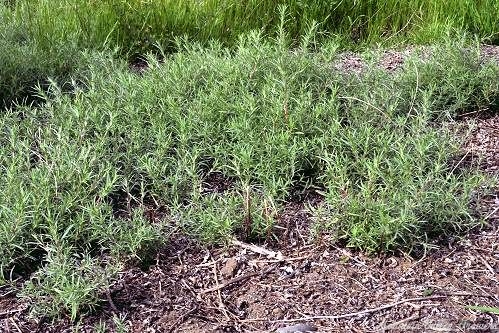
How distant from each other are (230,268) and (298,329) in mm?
459

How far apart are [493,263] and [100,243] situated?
168 cm

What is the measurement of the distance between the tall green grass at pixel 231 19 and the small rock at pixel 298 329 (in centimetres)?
297

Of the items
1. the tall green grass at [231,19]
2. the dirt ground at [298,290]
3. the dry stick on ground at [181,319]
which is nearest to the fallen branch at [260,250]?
the dirt ground at [298,290]

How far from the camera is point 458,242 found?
10.7ft

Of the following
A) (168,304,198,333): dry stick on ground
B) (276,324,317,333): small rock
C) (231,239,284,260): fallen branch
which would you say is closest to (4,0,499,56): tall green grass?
(231,239,284,260): fallen branch

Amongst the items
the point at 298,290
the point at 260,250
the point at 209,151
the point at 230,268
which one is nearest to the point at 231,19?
the point at 209,151

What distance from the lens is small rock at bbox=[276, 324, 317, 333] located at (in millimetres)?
2786

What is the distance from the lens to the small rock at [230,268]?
10.2ft

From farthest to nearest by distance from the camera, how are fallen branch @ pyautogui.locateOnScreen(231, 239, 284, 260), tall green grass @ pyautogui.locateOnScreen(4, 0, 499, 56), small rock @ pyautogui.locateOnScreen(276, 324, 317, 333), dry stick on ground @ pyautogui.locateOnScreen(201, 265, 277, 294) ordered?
tall green grass @ pyautogui.locateOnScreen(4, 0, 499, 56) → fallen branch @ pyautogui.locateOnScreen(231, 239, 284, 260) → dry stick on ground @ pyautogui.locateOnScreen(201, 265, 277, 294) → small rock @ pyautogui.locateOnScreen(276, 324, 317, 333)

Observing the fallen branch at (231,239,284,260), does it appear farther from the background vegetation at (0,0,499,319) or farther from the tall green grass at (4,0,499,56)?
the tall green grass at (4,0,499,56)

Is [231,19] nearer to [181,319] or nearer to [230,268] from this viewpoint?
[230,268]

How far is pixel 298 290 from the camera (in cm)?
302

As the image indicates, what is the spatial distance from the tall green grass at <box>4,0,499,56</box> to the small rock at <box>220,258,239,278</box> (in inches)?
99.1

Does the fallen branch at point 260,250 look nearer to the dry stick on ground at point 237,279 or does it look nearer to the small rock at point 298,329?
the dry stick on ground at point 237,279
